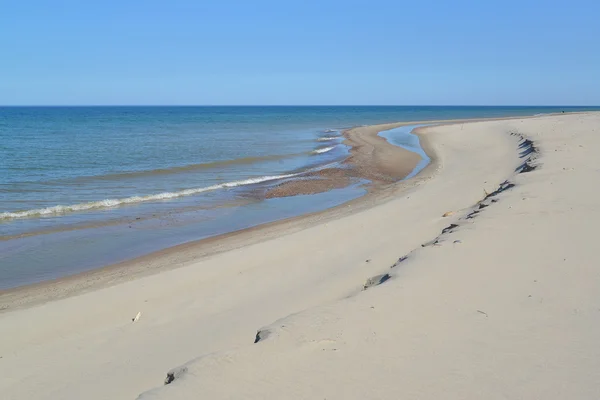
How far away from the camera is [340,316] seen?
17.2 ft

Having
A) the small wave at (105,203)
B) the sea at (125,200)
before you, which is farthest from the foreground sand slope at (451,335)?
A: the small wave at (105,203)

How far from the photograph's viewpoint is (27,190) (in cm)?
1780

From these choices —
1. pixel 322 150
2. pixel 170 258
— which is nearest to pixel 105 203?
pixel 170 258

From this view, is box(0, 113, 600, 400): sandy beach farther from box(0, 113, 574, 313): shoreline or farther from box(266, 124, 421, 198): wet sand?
box(266, 124, 421, 198): wet sand

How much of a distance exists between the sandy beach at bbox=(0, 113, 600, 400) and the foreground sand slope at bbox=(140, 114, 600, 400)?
0.02 metres

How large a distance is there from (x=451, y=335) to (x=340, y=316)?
1062 mm

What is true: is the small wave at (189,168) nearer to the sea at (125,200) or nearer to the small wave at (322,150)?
the sea at (125,200)

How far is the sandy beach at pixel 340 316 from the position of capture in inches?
161

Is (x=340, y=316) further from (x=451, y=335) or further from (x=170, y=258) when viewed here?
(x=170, y=258)

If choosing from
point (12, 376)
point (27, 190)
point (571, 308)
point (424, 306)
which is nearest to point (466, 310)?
point (424, 306)

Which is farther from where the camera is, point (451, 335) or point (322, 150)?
point (322, 150)

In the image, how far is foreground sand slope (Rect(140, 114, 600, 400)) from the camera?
12.9ft

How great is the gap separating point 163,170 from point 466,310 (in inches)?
770

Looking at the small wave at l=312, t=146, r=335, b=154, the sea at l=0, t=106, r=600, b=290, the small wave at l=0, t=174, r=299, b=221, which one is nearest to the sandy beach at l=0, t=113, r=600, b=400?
the sea at l=0, t=106, r=600, b=290
